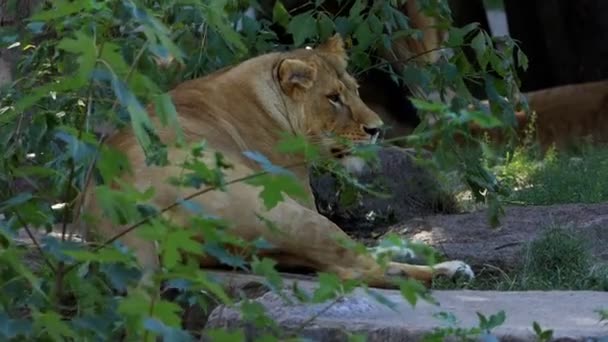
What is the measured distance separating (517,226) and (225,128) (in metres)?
1.51

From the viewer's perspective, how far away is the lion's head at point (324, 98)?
5621 mm

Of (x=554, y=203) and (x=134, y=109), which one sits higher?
(x=134, y=109)

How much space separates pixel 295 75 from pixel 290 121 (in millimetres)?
162

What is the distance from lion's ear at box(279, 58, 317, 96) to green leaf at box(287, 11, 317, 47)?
19 centimetres

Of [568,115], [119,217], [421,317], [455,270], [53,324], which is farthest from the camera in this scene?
[568,115]

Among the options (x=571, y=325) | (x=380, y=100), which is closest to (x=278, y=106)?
(x=571, y=325)

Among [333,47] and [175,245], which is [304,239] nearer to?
[333,47]

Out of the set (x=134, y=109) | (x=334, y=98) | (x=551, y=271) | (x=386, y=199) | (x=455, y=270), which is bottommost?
(x=386, y=199)

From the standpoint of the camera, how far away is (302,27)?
231 inches

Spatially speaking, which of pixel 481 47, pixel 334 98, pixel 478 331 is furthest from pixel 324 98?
pixel 478 331

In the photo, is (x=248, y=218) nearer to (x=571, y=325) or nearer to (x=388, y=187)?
(x=571, y=325)

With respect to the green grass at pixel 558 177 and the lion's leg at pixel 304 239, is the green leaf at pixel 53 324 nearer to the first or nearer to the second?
the lion's leg at pixel 304 239

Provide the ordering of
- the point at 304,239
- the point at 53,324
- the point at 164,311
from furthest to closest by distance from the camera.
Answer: the point at 304,239 → the point at 53,324 → the point at 164,311

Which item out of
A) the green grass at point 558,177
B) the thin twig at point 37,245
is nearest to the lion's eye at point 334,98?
the green grass at point 558,177
